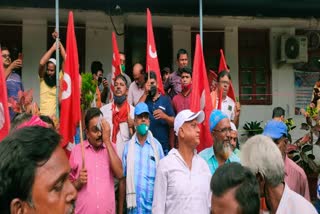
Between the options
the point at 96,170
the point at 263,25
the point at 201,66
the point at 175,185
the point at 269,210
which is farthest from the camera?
the point at 263,25

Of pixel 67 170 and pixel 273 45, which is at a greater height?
pixel 273 45

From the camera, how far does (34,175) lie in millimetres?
1721

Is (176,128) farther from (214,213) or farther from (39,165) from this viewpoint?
(39,165)

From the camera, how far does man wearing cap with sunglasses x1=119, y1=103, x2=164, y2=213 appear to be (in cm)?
505

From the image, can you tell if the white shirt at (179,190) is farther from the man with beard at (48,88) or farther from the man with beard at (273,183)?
the man with beard at (48,88)

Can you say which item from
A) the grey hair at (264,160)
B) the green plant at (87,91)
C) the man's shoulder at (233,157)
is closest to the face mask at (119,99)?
the green plant at (87,91)

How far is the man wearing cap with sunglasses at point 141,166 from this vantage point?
505 centimetres

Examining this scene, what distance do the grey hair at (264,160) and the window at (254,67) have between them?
772 cm

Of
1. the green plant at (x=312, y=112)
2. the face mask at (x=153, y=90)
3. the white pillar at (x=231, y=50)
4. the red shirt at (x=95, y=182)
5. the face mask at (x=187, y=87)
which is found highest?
the white pillar at (x=231, y=50)

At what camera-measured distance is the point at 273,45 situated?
1105 centimetres

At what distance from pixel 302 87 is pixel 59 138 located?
9.76 meters

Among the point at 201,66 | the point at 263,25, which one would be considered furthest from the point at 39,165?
the point at 263,25

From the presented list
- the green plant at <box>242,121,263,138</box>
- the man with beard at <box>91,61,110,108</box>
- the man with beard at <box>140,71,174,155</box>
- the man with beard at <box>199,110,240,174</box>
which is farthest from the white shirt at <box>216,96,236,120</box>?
the green plant at <box>242,121,263,138</box>

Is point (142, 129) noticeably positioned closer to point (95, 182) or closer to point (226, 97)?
point (95, 182)
